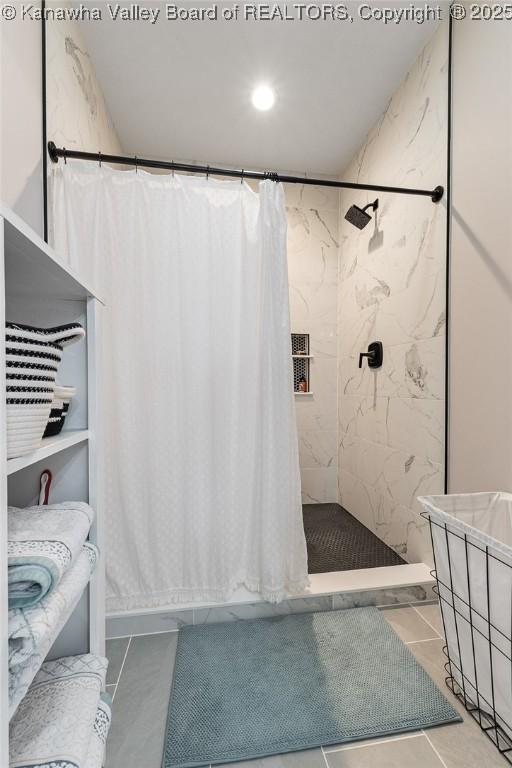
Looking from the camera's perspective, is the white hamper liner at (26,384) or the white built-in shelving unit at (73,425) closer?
the white hamper liner at (26,384)

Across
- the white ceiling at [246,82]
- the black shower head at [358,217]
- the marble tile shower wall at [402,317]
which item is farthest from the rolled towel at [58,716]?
the white ceiling at [246,82]

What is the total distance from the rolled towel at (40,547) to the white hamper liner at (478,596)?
94cm

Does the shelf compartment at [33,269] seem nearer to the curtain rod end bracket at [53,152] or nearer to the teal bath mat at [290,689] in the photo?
the curtain rod end bracket at [53,152]

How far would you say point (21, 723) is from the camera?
0.58 metres

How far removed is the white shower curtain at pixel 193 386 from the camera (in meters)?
1.33

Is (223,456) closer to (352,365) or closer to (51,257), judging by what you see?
(51,257)

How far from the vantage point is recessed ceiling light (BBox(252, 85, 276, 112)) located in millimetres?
1844

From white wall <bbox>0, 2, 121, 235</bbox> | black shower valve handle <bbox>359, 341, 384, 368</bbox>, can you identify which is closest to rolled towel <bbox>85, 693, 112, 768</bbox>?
white wall <bbox>0, 2, 121, 235</bbox>

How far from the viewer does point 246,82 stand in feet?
5.91

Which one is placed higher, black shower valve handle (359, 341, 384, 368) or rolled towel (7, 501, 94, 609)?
black shower valve handle (359, 341, 384, 368)

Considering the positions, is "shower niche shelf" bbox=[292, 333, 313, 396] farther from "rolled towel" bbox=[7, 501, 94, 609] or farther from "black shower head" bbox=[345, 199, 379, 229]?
"rolled towel" bbox=[7, 501, 94, 609]

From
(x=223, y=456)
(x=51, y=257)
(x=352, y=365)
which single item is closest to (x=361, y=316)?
(x=352, y=365)

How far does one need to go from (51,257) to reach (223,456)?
3.25 ft

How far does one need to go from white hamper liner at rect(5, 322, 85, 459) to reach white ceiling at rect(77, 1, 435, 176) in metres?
1.81
